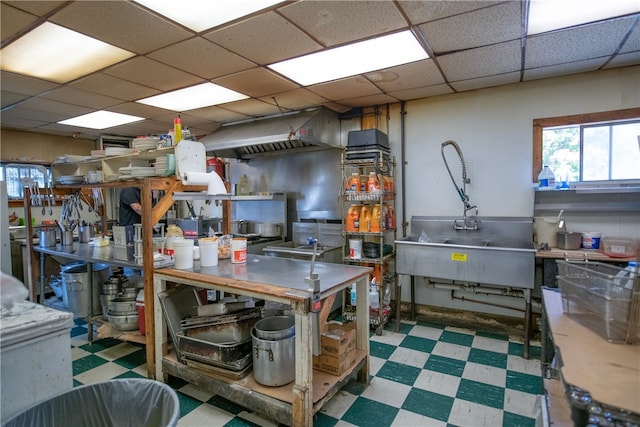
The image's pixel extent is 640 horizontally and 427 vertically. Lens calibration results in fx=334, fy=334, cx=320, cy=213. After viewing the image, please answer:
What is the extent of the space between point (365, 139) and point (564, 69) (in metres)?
1.96

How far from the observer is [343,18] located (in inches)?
87.9

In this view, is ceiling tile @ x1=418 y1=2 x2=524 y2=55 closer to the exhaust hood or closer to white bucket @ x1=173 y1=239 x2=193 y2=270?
the exhaust hood

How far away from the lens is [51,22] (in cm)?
227

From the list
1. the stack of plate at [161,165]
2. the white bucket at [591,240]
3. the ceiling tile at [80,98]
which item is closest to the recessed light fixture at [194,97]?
the ceiling tile at [80,98]

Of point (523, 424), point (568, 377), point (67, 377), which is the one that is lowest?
point (523, 424)

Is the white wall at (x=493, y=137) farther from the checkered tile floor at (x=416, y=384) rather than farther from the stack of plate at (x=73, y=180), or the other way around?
the stack of plate at (x=73, y=180)

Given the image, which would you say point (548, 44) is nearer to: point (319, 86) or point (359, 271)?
point (319, 86)

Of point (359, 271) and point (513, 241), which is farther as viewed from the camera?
point (513, 241)

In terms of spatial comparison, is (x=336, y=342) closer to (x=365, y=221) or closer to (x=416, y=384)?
(x=416, y=384)

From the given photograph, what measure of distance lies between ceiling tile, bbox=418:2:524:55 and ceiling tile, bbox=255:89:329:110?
1533mm

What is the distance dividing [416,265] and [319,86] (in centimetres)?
216

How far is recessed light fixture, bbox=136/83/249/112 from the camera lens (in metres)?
3.66

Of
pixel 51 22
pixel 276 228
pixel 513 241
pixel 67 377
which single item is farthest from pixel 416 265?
pixel 51 22

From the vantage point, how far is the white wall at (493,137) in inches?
127
